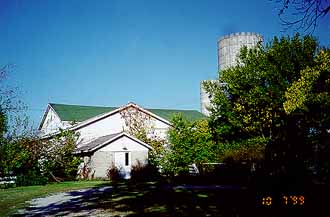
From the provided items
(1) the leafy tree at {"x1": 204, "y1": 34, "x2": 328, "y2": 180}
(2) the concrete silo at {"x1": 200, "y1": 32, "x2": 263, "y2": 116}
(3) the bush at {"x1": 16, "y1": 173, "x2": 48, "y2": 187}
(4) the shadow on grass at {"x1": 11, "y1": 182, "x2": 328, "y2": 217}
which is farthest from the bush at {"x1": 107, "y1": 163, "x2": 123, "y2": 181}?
(2) the concrete silo at {"x1": 200, "y1": 32, "x2": 263, "y2": 116}

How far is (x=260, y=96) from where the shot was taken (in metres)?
30.5

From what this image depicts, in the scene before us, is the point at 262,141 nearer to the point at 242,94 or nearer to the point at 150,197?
the point at 242,94

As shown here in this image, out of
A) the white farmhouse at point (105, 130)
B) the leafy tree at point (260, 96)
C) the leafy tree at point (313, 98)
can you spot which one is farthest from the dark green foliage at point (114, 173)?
the leafy tree at point (313, 98)

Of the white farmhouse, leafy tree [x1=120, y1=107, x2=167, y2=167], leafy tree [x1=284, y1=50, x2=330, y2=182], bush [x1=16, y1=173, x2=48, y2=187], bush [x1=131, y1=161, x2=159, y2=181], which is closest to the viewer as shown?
bush [x1=16, y1=173, x2=48, y2=187]

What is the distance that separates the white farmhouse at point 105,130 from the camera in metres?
29.3

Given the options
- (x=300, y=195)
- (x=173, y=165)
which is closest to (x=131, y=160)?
(x=173, y=165)

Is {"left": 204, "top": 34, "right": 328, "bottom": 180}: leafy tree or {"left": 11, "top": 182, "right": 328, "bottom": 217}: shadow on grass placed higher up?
{"left": 204, "top": 34, "right": 328, "bottom": 180}: leafy tree

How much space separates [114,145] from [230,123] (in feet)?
34.5

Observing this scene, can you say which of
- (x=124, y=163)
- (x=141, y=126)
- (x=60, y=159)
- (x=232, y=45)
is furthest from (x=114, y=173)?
(x=232, y=45)

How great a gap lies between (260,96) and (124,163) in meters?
11.9

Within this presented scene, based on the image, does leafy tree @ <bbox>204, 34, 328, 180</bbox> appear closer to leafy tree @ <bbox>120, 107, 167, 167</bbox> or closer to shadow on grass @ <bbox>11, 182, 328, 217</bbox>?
leafy tree @ <bbox>120, 107, 167, 167</bbox>

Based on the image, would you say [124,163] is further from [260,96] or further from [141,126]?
[260,96]

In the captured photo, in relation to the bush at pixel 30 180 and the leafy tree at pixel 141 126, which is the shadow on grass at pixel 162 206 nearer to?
the bush at pixel 30 180

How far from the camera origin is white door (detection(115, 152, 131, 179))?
29.8 m
